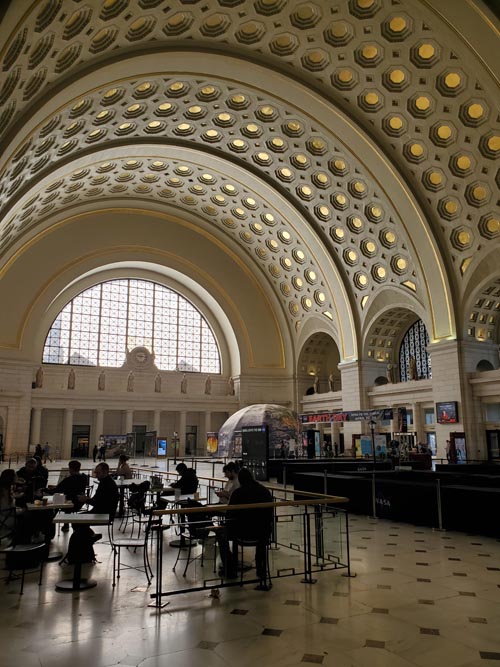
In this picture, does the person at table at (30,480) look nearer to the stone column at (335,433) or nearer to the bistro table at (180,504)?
the bistro table at (180,504)

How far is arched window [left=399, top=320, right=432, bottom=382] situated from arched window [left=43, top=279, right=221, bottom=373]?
15.0 meters

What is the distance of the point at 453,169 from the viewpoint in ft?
71.9

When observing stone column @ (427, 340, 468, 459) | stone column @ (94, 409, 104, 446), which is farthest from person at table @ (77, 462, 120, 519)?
stone column @ (94, 409, 104, 446)

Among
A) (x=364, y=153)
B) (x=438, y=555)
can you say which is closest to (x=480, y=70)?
(x=364, y=153)

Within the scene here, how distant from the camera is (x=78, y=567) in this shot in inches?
244

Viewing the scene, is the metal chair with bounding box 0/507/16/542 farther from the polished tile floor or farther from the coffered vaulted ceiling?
the coffered vaulted ceiling

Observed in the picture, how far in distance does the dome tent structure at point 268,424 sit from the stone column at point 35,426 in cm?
1261

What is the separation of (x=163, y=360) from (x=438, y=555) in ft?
110

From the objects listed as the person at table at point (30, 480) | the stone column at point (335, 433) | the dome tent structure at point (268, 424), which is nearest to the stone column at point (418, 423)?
the dome tent structure at point (268, 424)

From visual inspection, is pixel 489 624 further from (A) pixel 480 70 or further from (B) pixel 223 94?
(B) pixel 223 94

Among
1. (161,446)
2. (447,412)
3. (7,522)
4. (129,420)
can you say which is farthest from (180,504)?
(129,420)

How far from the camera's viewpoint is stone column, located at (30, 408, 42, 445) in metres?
33.3

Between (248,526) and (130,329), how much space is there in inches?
1361

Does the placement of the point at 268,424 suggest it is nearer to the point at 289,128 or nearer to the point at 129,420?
the point at 129,420
